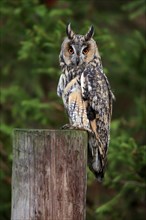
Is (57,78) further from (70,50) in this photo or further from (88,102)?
(88,102)

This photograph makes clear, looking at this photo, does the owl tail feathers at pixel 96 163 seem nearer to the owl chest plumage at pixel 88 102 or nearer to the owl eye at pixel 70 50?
the owl chest plumage at pixel 88 102

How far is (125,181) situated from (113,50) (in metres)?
1.63

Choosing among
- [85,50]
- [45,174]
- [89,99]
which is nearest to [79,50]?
[85,50]

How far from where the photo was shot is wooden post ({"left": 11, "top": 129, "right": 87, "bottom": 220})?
3756 mm

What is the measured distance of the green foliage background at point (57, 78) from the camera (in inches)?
276

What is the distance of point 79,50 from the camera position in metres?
5.29

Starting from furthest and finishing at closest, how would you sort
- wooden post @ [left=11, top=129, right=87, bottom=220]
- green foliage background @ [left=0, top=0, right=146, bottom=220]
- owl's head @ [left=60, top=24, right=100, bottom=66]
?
green foliage background @ [left=0, top=0, right=146, bottom=220], owl's head @ [left=60, top=24, right=100, bottom=66], wooden post @ [left=11, top=129, right=87, bottom=220]

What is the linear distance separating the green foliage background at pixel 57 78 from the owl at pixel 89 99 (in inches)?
51.0

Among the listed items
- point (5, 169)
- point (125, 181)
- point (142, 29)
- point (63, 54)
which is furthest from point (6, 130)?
point (142, 29)

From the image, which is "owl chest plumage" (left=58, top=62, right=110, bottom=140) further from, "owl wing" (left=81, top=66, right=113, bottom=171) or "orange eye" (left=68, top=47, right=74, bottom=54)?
"orange eye" (left=68, top=47, right=74, bottom=54)

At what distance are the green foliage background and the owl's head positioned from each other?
130cm

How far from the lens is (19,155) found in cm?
380

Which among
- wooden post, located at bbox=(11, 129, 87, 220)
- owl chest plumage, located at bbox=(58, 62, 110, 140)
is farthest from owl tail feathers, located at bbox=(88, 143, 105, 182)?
wooden post, located at bbox=(11, 129, 87, 220)

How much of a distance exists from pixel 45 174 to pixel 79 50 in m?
1.73
